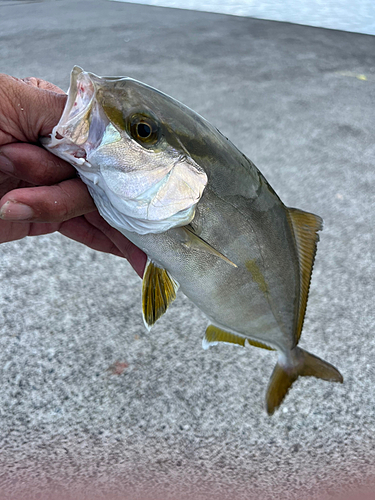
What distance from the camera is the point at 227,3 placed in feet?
19.6

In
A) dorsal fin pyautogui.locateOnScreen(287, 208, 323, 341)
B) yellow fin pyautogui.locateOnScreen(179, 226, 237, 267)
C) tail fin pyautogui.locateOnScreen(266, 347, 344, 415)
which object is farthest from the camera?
tail fin pyautogui.locateOnScreen(266, 347, 344, 415)

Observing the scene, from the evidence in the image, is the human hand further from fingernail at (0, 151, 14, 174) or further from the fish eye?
the fish eye

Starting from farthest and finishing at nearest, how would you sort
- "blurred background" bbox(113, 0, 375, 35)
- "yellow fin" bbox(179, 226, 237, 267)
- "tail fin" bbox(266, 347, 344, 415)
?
"blurred background" bbox(113, 0, 375, 35) < "tail fin" bbox(266, 347, 344, 415) < "yellow fin" bbox(179, 226, 237, 267)

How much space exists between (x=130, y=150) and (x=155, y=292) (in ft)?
0.95

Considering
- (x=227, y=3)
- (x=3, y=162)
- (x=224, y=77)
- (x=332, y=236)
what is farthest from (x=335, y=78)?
(x=3, y=162)

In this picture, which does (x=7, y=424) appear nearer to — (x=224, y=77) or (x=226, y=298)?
(x=226, y=298)

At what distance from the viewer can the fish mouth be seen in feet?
2.24

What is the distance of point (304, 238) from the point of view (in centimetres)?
98

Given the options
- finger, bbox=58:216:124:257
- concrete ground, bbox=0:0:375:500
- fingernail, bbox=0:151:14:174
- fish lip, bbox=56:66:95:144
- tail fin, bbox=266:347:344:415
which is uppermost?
fish lip, bbox=56:66:95:144

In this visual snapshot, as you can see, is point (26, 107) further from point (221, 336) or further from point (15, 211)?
point (221, 336)

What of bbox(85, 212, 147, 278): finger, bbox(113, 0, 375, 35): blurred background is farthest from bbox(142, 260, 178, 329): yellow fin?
bbox(113, 0, 375, 35): blurred background

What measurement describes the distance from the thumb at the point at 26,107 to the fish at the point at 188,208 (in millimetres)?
38

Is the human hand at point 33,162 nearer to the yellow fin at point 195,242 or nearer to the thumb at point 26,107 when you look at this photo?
the thumb at point 26,107

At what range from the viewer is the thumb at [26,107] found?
0.75m
